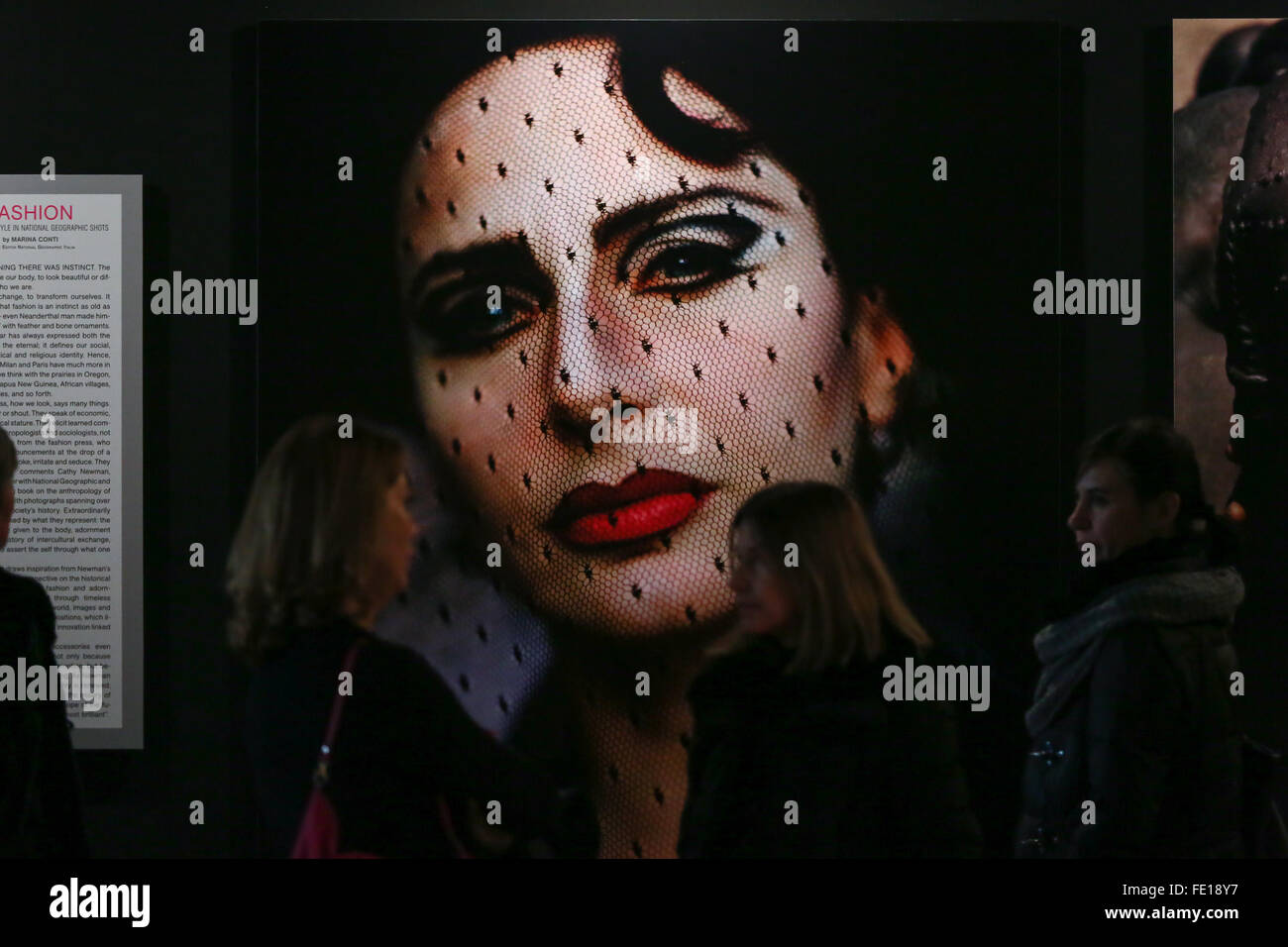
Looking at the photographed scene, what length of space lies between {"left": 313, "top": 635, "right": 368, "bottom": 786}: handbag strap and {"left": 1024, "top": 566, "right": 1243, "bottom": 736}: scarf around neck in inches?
57.2

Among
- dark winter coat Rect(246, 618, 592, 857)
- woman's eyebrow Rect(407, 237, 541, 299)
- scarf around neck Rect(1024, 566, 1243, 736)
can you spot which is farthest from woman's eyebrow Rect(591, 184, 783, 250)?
scarf around neck Rect(1024, 566, 1243, 736)

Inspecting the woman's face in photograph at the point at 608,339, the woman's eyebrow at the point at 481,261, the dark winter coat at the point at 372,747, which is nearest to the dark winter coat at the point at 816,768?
the woman's face in photograph at the point at 608,339

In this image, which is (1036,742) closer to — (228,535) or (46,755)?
(228,535)

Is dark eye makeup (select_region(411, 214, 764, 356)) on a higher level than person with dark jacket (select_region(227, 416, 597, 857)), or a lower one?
higher

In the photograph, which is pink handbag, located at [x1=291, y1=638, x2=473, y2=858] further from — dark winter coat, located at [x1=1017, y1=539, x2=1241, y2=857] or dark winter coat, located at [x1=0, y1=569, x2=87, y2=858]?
dark winter coat, located at [x1=1017, y1=539, x2=1241, y2=857]

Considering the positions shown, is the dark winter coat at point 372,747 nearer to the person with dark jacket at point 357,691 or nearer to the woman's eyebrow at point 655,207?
the person with dark jacket at point 357,691

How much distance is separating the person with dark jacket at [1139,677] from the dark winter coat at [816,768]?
198mm

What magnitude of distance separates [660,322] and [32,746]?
164 centimetres

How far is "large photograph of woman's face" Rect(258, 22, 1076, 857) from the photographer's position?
2477 millimetres

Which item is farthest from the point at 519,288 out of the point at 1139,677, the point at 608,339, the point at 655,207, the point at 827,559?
the point at 1139,677

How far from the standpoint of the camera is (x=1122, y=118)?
99.8 inches
